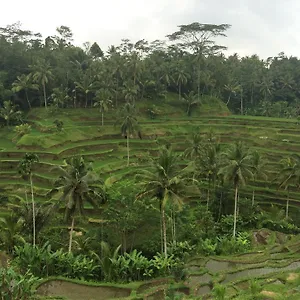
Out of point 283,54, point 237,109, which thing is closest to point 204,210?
point 237,109

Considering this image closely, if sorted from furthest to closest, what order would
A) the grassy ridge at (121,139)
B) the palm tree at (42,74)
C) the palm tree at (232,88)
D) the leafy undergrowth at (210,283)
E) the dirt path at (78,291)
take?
the palm tree at (232,88) → the palm tree at (42,74) → the grassy ridge at (121,139) → the dirt path at (78,291) → the leafy undergrowth at (210,283)

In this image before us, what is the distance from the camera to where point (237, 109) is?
265 feet

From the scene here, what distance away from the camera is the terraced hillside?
4072cm

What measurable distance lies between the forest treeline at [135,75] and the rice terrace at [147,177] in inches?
12.0

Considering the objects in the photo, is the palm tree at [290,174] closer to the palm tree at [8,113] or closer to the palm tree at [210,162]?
the palm tree at [210,162]

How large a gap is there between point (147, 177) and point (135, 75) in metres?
40.8

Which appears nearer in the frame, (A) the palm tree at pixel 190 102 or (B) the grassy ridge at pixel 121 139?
(B) the grassy ridge at pixel 121 139

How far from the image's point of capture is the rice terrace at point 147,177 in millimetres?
23906

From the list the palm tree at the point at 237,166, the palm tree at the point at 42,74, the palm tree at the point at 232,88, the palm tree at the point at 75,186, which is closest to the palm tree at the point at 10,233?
the palm tree at the point at 75,186

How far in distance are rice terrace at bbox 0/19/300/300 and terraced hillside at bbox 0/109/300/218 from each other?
0.20 meters

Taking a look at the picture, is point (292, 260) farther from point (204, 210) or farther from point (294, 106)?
point (294, 106)

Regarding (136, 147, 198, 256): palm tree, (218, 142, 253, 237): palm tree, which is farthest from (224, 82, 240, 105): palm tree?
(136, 147, 198, 256): palm tree

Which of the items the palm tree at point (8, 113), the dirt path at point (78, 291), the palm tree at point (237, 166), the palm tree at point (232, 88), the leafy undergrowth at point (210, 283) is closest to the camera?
the leafy undergrowth at point (210, 283)

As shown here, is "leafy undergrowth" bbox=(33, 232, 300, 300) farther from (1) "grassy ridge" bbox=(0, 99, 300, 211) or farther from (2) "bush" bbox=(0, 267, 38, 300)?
(1) "grassy ridge" bbox=(0, 99, 300, 211)
